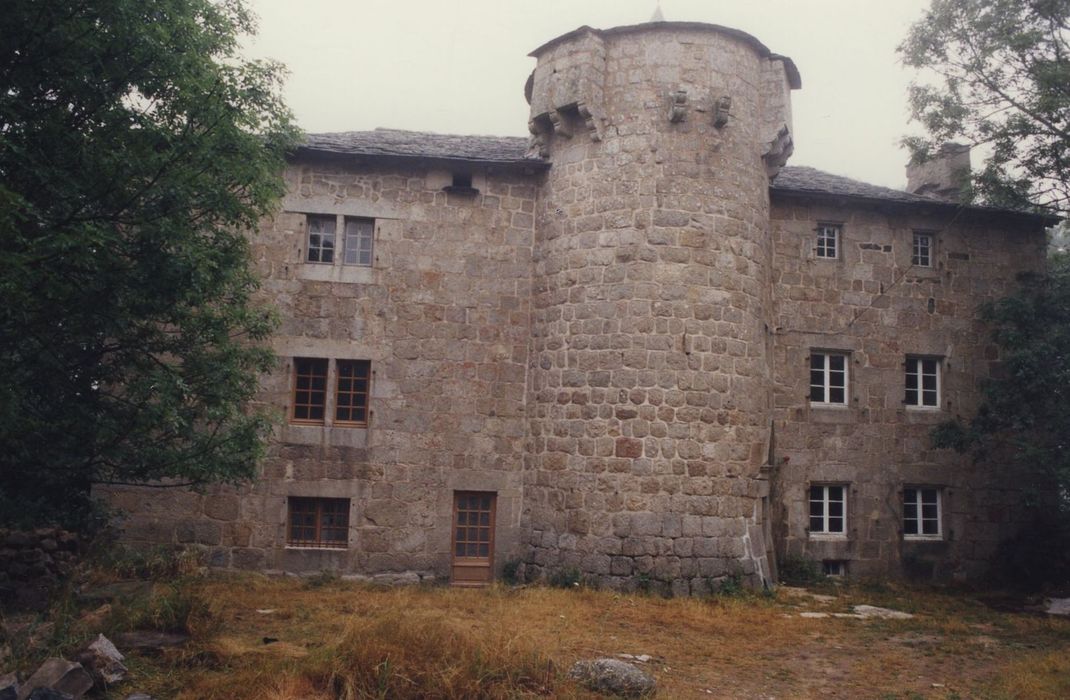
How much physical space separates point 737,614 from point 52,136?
9.90 metres

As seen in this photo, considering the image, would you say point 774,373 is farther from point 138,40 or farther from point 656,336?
point 138,40

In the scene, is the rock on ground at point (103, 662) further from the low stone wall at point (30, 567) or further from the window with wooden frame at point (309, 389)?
the window with wooden frame at point (309, 389)

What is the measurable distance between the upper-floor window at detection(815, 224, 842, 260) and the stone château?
634 mm

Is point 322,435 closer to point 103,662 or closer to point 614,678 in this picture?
point 103,662

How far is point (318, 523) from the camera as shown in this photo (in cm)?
1297

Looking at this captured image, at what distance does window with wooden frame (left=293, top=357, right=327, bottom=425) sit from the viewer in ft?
43.4

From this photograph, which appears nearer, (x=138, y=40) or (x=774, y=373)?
(x=138, y=40)

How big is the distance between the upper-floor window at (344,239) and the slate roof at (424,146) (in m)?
1.18

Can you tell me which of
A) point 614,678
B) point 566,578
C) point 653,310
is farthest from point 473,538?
point 614,678

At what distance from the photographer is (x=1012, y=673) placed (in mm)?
8133

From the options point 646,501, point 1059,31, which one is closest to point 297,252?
point 646,501

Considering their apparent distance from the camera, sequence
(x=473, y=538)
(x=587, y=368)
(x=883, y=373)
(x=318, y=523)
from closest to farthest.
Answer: (x=587, y=368) → (x=318, y=523) → (x=473, y=538) → (x=883, y=373)

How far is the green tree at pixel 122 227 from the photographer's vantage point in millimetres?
7430

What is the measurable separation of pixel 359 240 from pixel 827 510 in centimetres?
1005
